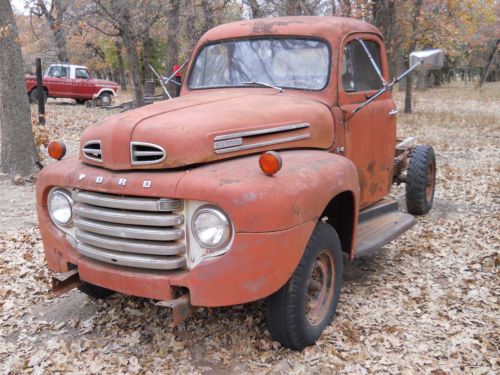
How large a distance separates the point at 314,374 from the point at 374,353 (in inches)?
19.9

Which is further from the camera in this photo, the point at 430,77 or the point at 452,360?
the point at 430,77

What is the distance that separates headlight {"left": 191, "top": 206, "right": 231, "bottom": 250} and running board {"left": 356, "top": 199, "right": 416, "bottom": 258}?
152 centimetres

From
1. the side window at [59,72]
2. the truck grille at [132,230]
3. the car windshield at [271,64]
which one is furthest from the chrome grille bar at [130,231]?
the side window at [59,72]

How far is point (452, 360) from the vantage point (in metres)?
Result: 3.47

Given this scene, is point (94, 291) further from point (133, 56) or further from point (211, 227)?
point (133, 56)

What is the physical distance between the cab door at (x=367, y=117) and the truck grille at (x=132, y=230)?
6.33 ft

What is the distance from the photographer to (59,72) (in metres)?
23.5

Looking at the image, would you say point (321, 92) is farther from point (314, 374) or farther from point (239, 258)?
point (314, 374)

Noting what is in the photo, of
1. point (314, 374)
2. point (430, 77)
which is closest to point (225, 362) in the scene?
point (314, 374)

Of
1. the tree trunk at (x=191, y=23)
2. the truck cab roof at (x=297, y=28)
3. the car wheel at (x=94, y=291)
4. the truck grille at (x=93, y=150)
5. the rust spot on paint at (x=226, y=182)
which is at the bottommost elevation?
the car wheel at (x=94, y=291)

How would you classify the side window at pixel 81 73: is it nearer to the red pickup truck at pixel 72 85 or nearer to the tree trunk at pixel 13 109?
the red pickup truck at pixel 72 85

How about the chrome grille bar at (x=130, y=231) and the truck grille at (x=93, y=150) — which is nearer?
the chrome grille bar at (x=130, y=231)

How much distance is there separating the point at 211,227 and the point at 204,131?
0.67 m

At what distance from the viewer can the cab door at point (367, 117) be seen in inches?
177
